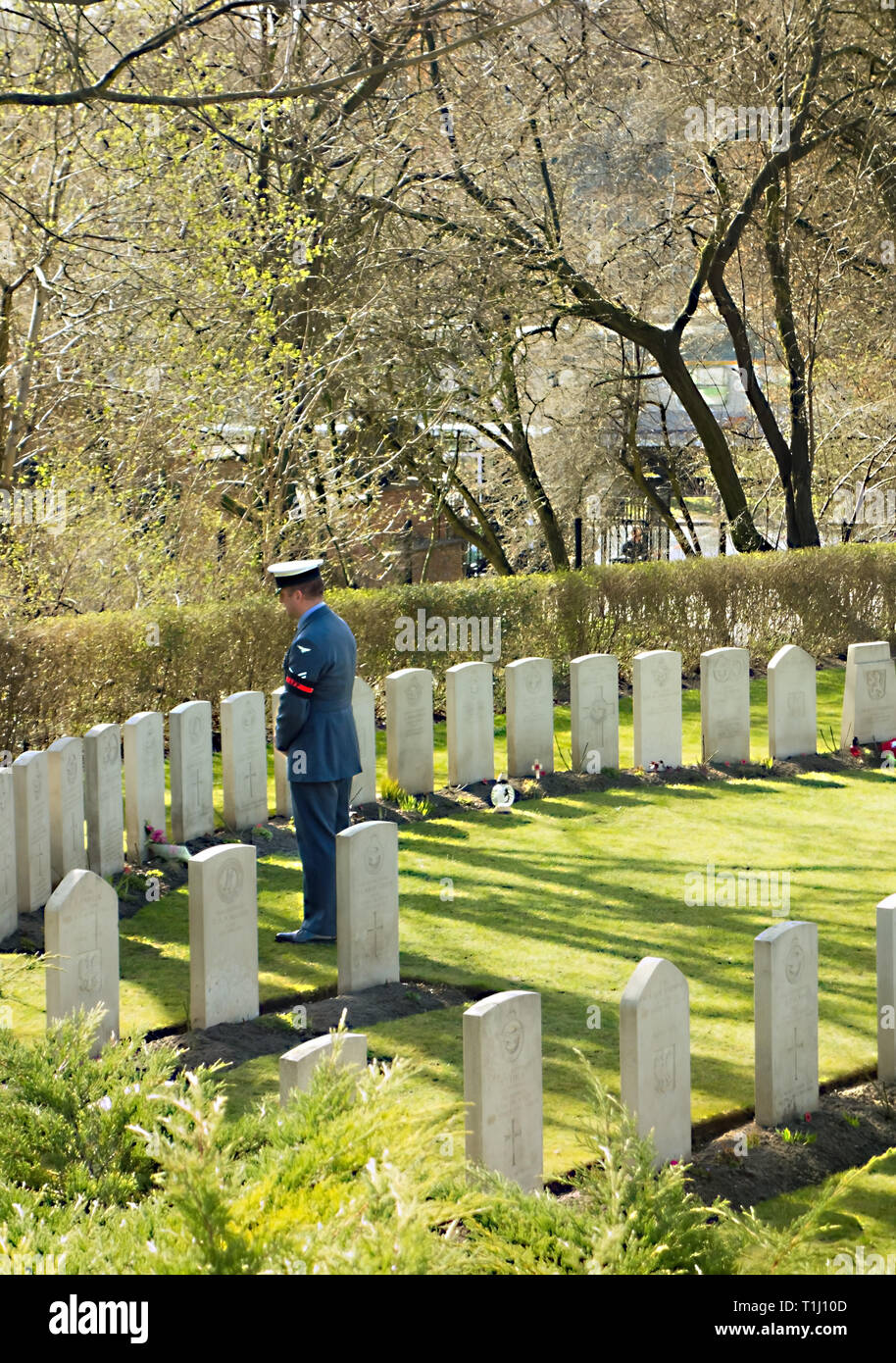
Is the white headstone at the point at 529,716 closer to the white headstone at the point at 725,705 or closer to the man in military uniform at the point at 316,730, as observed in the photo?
the white headstone at the point at 725,705

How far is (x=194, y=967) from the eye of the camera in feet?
16.5

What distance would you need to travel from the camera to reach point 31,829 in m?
6.44

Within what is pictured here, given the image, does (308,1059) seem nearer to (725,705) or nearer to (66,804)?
(66,804)

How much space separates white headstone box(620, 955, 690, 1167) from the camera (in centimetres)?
383

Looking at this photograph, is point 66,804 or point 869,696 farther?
point 869,696

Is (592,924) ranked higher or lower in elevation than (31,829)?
lower

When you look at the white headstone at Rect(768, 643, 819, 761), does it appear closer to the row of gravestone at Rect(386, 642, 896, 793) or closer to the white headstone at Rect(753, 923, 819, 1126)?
the row of gravestone at Rect(386, 642, 896, 793)

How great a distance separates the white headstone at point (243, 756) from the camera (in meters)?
7.89

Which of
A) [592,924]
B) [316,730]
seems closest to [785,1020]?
[592,924]

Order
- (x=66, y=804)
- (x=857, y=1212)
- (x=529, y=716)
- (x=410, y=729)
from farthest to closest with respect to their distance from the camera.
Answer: (x=529, y=716) < (x=410, y=729) < (x=66, y=804) < (x=857, y=1212)

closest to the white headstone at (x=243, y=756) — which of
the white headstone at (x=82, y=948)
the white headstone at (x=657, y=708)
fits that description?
the white headstone at (x=657, y=708)

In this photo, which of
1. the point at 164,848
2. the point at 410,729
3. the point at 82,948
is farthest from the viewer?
the point at 410,729

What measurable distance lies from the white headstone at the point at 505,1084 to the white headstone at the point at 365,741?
465 centimetres

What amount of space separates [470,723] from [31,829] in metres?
3.25
